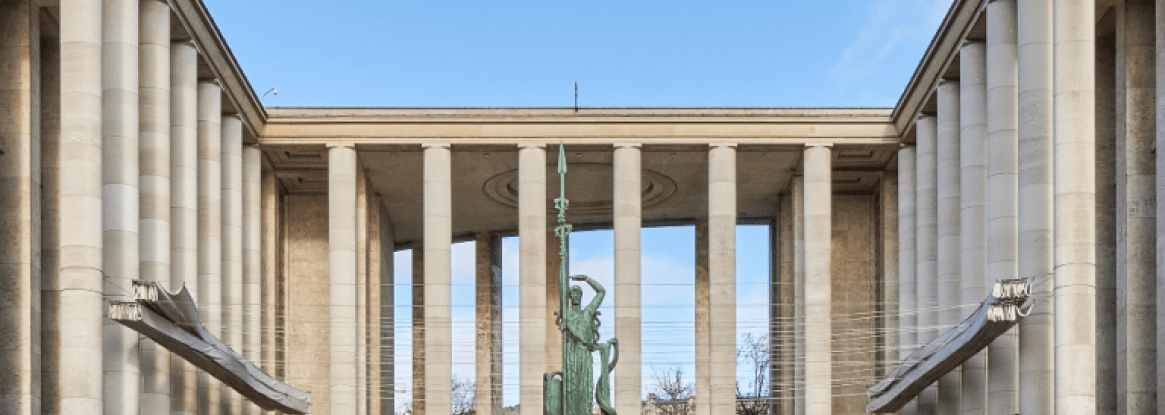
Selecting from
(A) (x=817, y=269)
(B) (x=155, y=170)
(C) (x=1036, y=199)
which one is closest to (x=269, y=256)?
(B) (x=155, y=170)

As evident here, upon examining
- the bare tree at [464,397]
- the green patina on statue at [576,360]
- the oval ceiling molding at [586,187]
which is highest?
the oval ceiling molding at [586,187]

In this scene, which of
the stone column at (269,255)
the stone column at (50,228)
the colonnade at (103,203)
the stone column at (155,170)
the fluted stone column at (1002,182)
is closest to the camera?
Answer: the colonnade at (103,203)

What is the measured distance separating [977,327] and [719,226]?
53.7 feet

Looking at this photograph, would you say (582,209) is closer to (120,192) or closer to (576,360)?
(120,192)

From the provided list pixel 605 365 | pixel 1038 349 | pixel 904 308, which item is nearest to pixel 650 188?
pixel 904 308

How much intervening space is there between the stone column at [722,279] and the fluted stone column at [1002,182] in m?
12.1

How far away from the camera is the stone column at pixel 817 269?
1839 inches

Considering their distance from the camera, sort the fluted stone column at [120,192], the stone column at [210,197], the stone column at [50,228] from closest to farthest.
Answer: the fluted stone column at [120,192] → the stone column at [50,228] → the stone column at [210,197]

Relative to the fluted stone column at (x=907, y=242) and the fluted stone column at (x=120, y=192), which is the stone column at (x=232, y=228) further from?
the fluted stone column at (x=907, y=242)

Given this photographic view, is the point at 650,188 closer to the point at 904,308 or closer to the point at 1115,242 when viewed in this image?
the point at 904,308

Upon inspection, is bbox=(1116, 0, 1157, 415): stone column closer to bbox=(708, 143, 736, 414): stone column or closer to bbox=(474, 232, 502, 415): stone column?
bbox=(708, 143, 736, 414): stone column

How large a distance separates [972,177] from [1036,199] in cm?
571

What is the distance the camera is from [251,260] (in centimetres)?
4522

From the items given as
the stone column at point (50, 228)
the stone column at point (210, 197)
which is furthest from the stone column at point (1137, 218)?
the stone column at point (50, 228)
